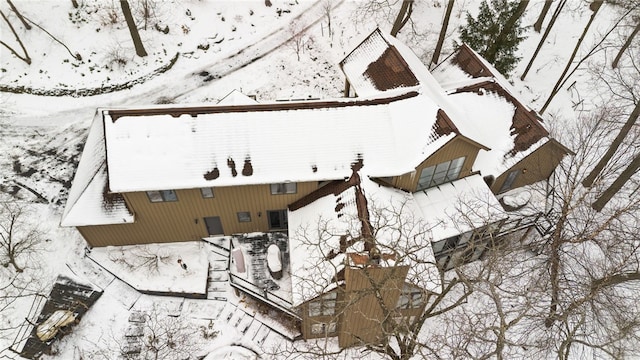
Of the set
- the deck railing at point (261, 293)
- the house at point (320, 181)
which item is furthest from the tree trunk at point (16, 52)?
the deck railing at point (261, 293)

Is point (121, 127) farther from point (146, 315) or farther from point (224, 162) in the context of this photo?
point (146, 315)

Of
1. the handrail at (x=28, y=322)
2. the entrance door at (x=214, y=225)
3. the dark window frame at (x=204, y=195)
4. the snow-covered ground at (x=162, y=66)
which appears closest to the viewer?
the handrail at (x=28, y=322)

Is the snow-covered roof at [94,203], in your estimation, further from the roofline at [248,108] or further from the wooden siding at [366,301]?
the wooden siding at [366,301]

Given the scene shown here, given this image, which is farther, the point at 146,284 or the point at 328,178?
the point at 146,284

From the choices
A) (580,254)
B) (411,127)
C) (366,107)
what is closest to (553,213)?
(580,254)

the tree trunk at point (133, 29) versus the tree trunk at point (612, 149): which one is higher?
the tree trunk at point (133, 29)

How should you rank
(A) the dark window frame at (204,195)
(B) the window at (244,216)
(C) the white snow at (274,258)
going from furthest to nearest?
(B) the window at (244,216) → (C) the white snow at (274,258) → (A) the dark window frame at (204,195)
